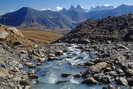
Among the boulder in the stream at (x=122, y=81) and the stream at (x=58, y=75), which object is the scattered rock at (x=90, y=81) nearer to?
the stream at (x=58, y=75)

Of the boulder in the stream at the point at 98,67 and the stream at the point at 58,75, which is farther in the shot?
the boulder in the stream at the point at 98,67

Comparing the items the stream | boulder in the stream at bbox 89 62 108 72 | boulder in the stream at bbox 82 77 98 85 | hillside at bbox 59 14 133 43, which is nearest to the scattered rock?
boulder in the stream at bbox 82 77 98 85

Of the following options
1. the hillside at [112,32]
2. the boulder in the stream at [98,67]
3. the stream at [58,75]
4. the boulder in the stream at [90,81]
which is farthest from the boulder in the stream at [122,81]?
the hillside at [112,32]

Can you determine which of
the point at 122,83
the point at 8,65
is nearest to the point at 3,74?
the point at 8,65

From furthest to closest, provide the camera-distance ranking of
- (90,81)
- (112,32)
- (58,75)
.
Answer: (112,32)
(58,75)
(90,81)

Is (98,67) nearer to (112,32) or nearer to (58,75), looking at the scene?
(58,75)

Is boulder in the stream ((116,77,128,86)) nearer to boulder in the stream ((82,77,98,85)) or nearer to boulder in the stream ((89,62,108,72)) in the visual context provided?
boulder in the stream ((82,77,98,85))

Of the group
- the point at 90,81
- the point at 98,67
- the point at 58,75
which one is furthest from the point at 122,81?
the point at 58,75

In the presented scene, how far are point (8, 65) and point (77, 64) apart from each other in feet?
54.5

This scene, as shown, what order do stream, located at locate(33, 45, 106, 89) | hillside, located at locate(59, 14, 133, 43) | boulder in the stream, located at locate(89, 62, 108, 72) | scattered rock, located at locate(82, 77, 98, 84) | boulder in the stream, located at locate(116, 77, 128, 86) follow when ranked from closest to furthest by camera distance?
boulder in the stream, located at locate(116, 77, 128, 86) < stream, located at locate(33, 45, 106, 89) < scattered rock, located at locate(82, 77, 98, 84) < boulder in the stream, located at locate(89, 62, 108, 72) < hillside, located at locate(59, 14, 133, 43)

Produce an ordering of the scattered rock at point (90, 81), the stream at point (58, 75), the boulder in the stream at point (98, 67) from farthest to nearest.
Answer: the boulder in the stream at point (98, 67) < the scattered rock at point (90, 81) < the stream at point (58, 75)

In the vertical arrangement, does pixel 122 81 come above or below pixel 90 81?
above

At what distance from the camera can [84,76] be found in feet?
188

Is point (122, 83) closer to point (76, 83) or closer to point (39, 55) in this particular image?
point (76, 83)
